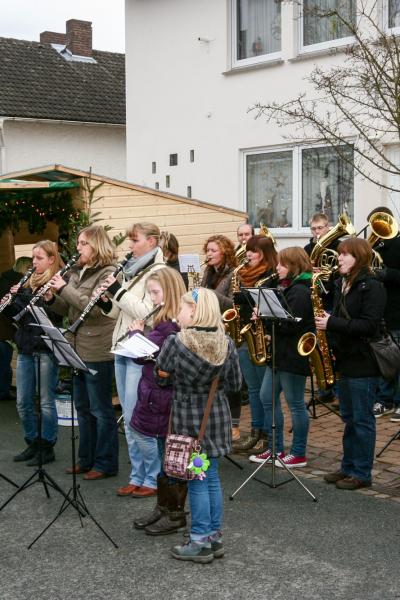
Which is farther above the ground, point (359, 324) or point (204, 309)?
point (204, 309)

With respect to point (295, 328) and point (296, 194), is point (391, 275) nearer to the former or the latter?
point (295, 328)

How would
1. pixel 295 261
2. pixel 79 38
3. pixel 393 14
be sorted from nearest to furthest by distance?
pixel 295 261, pixel 393 14, pixel 79 38

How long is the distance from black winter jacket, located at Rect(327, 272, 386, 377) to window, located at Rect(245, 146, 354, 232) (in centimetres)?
607

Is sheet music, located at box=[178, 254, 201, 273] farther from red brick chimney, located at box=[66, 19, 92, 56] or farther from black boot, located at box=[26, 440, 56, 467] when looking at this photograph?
red brick chimney, located at box=[66, 19, 92, 56]

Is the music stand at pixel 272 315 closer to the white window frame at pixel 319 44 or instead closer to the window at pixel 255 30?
the white window frame at pixel 319 44

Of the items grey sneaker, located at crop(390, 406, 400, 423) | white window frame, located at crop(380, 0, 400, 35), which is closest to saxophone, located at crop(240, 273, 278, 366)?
grey sneaker, located at crop(390, 406, 400, 423)

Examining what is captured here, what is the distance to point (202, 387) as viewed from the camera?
5.04m

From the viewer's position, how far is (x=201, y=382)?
4.98 metres

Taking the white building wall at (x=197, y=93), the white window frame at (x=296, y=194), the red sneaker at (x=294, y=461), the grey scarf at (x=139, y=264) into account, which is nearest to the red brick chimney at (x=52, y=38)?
the white building wall at (x=197, y=93)

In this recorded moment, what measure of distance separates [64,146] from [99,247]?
16.5 metres

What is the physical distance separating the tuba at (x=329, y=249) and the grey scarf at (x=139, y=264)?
7.67 feet

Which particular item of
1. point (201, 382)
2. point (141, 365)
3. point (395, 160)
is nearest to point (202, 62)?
point (395, 160)

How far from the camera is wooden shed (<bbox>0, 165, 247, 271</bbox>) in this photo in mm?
9453

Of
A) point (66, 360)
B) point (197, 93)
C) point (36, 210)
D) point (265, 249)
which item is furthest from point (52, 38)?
point (66, 360)
